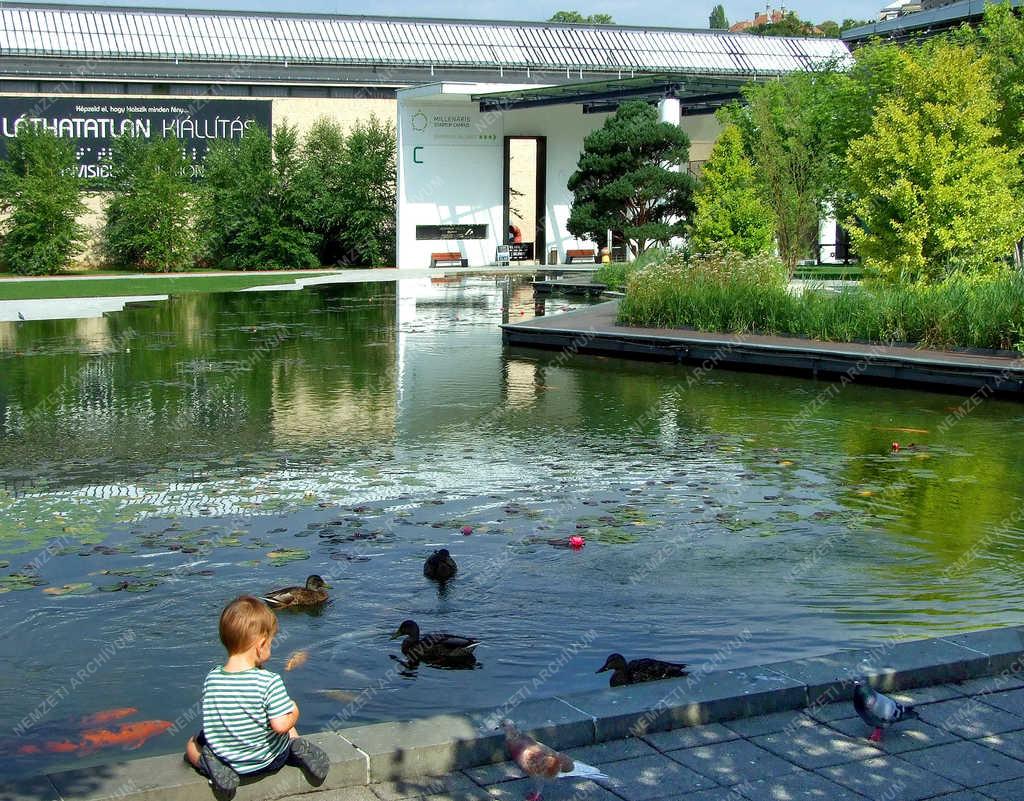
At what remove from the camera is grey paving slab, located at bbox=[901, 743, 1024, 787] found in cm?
481

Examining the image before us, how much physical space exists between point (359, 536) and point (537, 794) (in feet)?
15.6

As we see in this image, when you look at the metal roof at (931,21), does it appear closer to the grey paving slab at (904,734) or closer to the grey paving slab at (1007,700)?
the grey paving slab at (1007,700)

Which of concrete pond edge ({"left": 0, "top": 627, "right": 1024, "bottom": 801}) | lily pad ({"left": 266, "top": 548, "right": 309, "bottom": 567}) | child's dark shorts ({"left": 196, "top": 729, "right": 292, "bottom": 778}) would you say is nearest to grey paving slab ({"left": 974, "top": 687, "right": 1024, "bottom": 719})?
concrete pond edge ({"left": 0, "top": 627, "right": 1024, "bottom": 801})

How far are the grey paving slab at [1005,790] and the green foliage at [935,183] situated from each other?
17.3 meters

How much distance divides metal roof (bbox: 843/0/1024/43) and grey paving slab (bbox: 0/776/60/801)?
38877 millimetres

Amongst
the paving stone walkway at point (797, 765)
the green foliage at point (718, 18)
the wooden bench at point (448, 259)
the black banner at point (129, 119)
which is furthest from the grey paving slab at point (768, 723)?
the green foliage at point (718, 18)

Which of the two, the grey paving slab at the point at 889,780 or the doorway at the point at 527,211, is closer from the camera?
the grey paving slab at the point at 889,780

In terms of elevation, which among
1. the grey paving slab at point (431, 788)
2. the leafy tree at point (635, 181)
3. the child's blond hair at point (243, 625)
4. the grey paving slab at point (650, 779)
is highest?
the leafy tree at point (635, 181)

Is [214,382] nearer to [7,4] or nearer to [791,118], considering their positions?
[791,118]

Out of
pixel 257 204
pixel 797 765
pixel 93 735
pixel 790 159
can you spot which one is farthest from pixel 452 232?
pixel 797 765

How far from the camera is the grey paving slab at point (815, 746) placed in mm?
5004

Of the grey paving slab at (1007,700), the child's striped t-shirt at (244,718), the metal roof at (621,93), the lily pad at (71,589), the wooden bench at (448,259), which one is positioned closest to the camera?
the child's striped t-shirt at (244,718)

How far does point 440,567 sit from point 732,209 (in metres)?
22.3

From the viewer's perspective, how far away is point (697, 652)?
22.6ft
